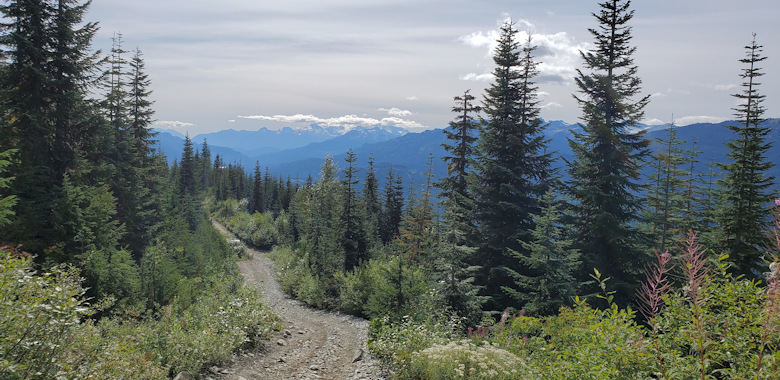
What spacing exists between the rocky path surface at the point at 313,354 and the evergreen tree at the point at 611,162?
386 inches

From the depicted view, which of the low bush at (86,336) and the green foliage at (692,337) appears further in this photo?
the low bush at (86,336)

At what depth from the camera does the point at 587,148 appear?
52.2 feet

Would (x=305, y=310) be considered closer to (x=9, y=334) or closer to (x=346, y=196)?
(x=346, y=196)

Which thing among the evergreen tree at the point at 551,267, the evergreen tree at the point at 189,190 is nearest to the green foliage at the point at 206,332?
the evergreen tree at the point at 551,267

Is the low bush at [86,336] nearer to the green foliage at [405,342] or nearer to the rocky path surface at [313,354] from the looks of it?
the rocky path surface at [313,354]

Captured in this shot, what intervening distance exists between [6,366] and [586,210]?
17.4 m

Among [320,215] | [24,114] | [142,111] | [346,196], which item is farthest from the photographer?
[142,111]

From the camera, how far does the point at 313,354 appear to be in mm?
11727

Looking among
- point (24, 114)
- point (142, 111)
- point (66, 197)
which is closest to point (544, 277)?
point (66, 197)

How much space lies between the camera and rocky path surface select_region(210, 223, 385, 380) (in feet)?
31.8

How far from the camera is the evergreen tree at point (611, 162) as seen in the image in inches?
595

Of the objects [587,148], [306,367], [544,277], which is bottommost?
[306,367]

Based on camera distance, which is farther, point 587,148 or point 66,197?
point 587,148

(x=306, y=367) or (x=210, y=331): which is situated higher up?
(x=210, y=331)
